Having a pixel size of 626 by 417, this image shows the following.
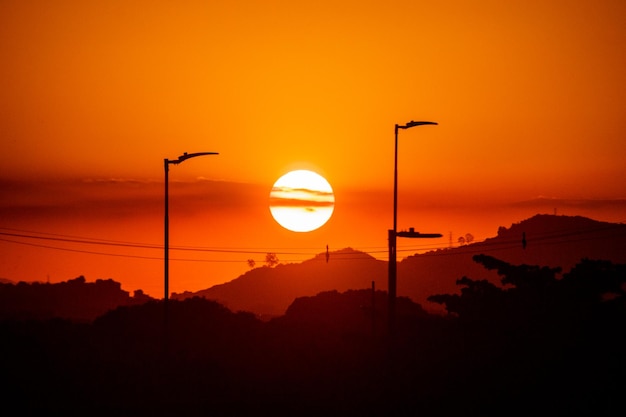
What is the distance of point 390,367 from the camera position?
4503 cm

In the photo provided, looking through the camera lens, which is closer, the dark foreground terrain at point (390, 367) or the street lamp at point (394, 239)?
the street lamp at point (394, 239)

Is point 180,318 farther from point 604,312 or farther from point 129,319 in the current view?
point 604,312

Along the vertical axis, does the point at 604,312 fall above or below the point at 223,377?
above

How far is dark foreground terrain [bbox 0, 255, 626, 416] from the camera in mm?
48875

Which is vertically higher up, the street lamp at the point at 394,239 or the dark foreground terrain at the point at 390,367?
the street lamp at the point at 394,239

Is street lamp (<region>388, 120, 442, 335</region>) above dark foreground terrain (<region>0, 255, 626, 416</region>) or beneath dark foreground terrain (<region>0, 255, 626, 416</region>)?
above

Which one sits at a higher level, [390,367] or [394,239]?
[394,239]

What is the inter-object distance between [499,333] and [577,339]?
7018 mm

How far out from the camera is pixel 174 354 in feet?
222

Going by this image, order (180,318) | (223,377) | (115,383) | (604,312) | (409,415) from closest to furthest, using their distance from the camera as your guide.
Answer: (409,415) → (115,383) → (223,377) → (604,312) → (180,318)

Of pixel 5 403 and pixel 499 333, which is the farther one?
pixel 499 333

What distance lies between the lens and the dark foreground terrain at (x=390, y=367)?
48.9 meters

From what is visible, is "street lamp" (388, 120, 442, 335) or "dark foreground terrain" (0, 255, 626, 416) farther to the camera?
"dark foreground terrain" (0, 255, 626, 416)

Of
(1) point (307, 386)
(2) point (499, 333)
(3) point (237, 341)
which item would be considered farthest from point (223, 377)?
(3) point (237, 341)
